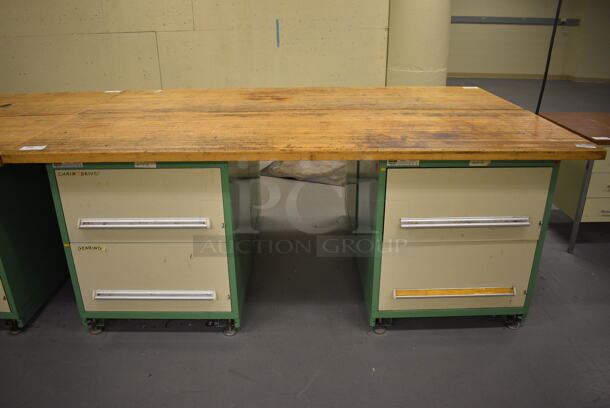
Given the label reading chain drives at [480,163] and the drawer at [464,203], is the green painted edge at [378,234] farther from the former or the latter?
the label reading chain drives at [480,163]

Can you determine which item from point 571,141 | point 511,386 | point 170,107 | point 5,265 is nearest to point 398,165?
point 571,141

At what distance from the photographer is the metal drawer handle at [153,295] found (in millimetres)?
1661

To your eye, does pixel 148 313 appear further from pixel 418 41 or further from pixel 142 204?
pixel 418 41

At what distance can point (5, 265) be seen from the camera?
1.65 meters

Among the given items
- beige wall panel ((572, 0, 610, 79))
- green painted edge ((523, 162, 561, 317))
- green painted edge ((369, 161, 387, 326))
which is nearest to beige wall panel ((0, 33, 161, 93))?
green painted edge ((369, 161, 387, 326))

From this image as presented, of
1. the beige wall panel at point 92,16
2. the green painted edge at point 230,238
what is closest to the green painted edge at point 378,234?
the green painted edge at point 230,238

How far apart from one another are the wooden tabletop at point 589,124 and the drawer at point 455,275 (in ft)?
2.91

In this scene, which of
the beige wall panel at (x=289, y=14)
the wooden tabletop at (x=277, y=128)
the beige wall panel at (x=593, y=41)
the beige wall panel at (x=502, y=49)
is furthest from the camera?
the beige wall panel at (x=502, y=49)

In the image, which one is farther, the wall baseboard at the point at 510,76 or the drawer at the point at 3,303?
the wall baseboard at the point at 510,76

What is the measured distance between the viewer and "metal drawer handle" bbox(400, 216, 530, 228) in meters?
1.53

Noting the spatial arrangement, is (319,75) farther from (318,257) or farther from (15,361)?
(15,361)

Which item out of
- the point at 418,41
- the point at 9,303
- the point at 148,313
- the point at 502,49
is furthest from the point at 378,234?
the point at 502,49

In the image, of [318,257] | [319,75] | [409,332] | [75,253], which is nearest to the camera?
[75,253]

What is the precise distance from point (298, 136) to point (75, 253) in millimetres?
957
